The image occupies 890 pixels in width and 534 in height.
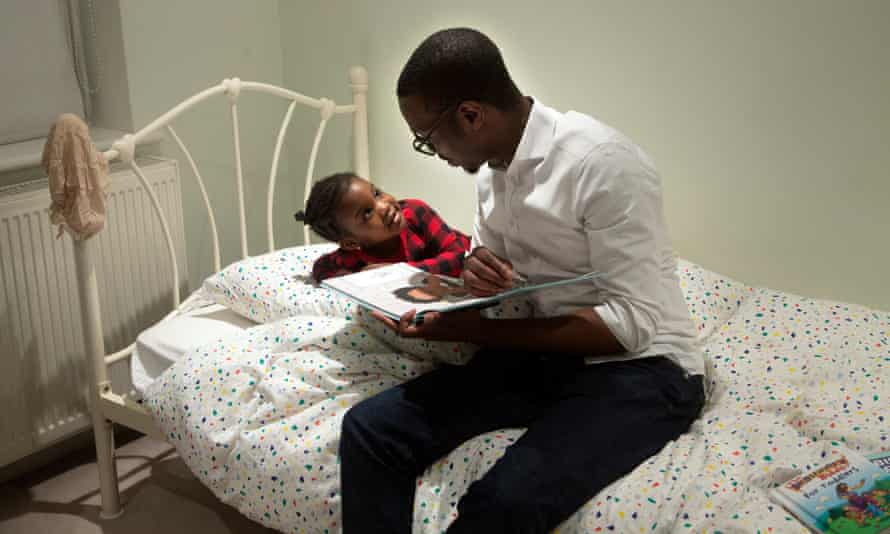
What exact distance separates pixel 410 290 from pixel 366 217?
50 cm

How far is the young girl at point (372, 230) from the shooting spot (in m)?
2.00

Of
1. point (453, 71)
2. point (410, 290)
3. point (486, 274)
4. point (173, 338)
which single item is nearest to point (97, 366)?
point (173, 338)

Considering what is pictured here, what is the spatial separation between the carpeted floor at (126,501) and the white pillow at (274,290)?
1.67ft

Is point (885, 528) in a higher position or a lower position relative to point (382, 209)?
Result: lower

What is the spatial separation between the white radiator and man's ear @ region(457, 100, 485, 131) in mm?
1165

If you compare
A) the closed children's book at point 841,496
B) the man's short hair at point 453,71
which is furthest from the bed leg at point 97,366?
the closed children's book at point 841,496

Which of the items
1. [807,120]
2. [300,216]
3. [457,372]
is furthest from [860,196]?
[300,216]

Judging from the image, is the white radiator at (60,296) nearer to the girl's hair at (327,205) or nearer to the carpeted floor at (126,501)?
the carpeted floor at (126,501)

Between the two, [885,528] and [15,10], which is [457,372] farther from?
[15,10]

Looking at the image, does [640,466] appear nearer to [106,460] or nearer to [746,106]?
[746,106]

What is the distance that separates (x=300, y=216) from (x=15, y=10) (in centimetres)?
102

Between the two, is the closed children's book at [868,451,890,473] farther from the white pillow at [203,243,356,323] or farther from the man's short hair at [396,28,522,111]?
the white pillow at [203,243,356,323]

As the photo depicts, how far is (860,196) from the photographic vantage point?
78.4 inches

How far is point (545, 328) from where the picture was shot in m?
1.49
